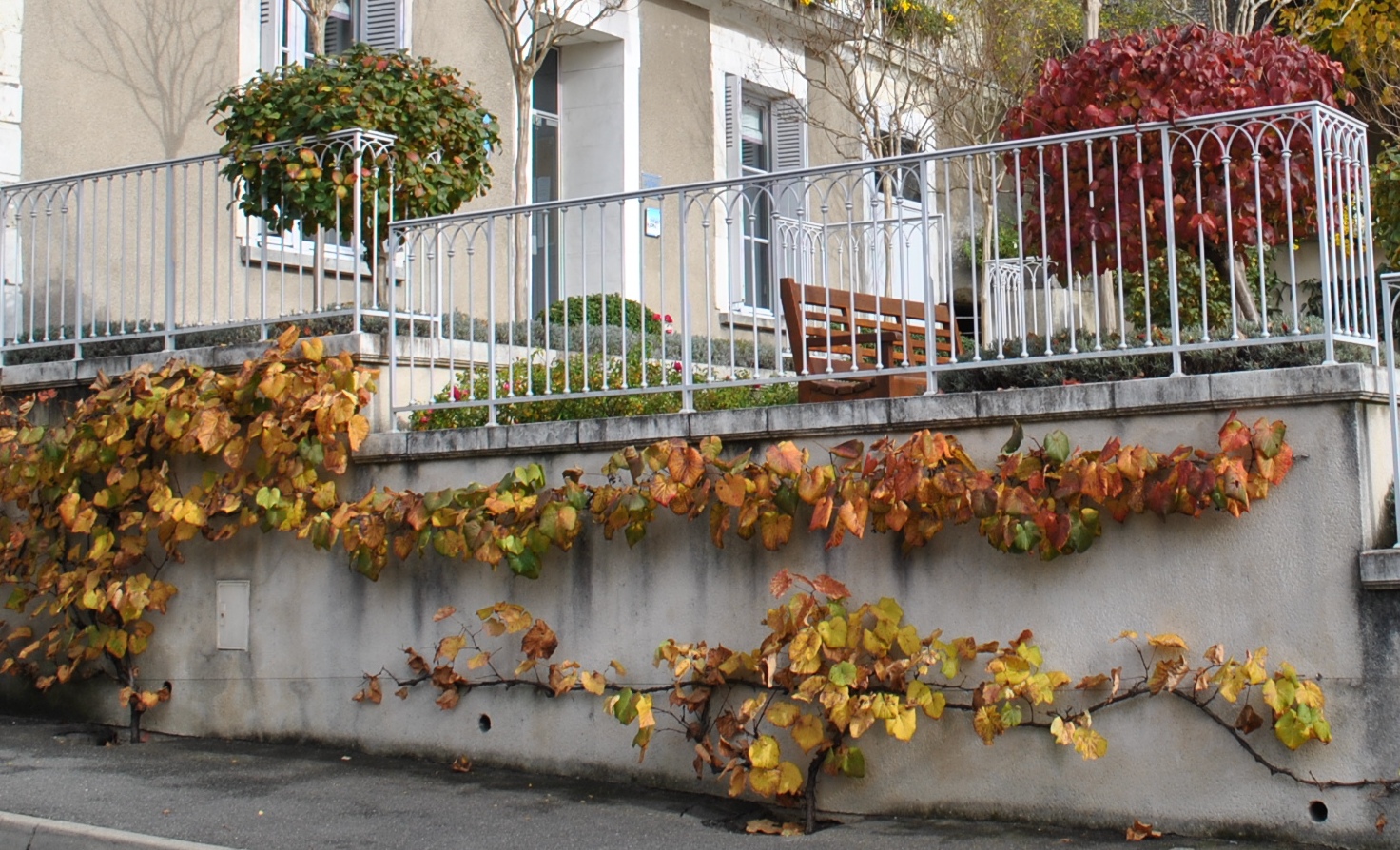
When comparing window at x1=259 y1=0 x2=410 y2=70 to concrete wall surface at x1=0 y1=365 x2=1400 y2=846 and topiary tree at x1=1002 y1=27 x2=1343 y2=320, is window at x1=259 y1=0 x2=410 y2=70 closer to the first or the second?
concrete wall surface at x1=0 y1=365 x2=1400 y2=846

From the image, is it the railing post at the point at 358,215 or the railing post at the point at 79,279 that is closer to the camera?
the railing post at the point at 358,215

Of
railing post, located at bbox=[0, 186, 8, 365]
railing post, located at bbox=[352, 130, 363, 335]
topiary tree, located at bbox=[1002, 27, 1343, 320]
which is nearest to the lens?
topiary tree, located at bbox=[1002, 27, 1343, 320]

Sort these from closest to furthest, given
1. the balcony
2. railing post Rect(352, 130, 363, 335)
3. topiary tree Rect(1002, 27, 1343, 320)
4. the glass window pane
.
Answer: the balcony
topiary tree Rect(1002, 27, 1343, 320)
railing post Rect(352, 130, 363, 335)
the glass window pane

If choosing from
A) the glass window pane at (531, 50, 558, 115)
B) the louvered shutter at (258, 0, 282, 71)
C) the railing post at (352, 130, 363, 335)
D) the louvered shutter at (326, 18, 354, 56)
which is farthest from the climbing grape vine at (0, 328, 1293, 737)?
the glass window pane at (531, 50, 558, 115)

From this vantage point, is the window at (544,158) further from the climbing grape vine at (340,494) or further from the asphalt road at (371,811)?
the asphalt road at (371,811)

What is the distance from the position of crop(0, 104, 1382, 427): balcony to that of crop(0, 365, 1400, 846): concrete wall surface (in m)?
0.23

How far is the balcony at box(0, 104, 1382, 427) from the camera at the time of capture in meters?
5.96

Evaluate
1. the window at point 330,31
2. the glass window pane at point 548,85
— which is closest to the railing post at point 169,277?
the window at point 330,31

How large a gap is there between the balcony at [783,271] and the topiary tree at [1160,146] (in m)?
0.02

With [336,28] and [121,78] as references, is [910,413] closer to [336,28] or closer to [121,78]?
[121,78]

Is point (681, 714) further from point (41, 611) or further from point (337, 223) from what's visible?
point (41, 611)

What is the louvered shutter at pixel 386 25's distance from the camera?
1127 centimetres

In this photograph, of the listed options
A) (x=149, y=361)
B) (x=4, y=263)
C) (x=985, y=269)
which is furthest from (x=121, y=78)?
(x=985, y=269)

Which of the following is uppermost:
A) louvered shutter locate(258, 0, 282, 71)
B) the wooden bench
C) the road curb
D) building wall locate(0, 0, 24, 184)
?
louvered shutter locate(258, 0, 282, 71)
